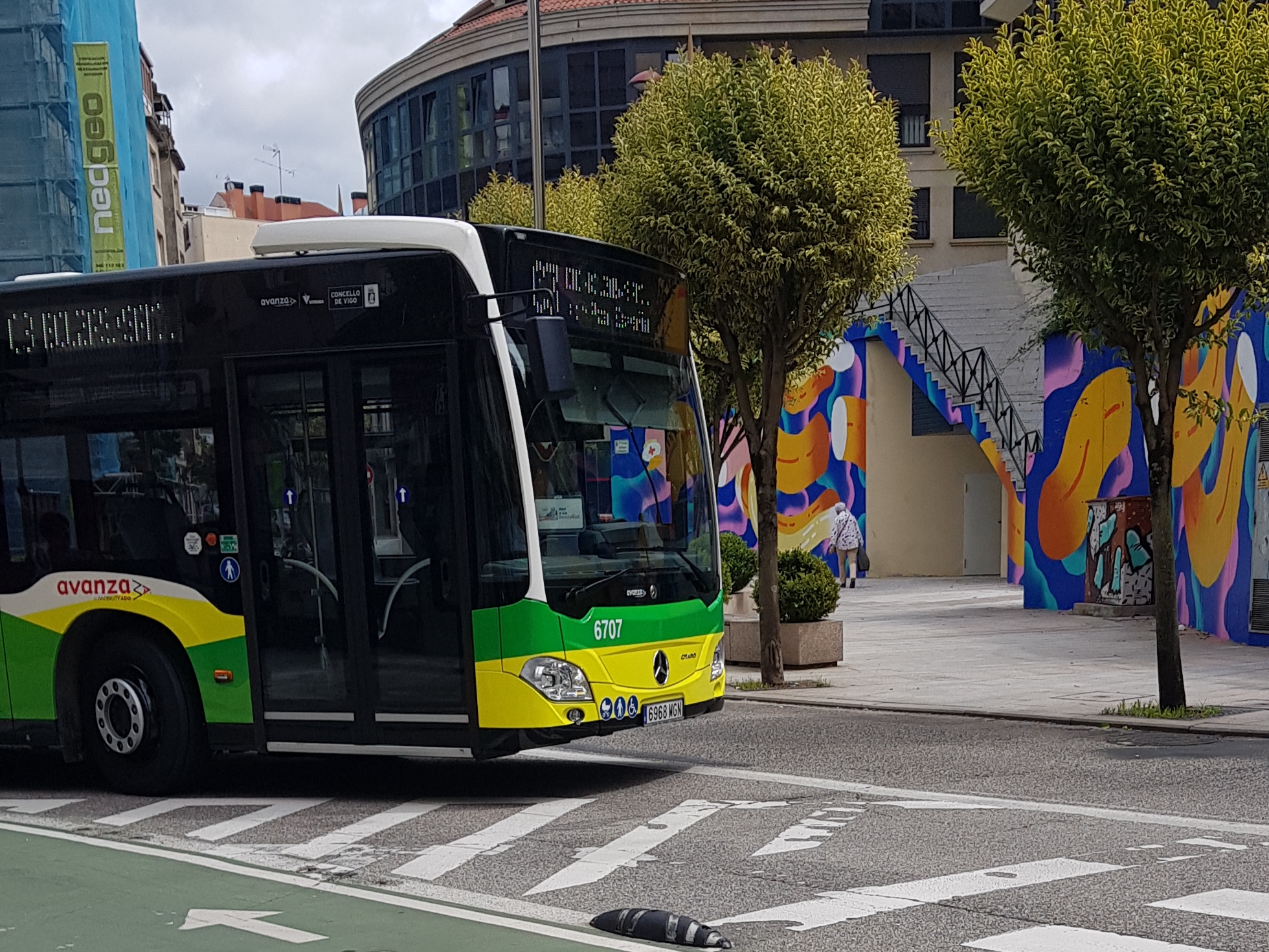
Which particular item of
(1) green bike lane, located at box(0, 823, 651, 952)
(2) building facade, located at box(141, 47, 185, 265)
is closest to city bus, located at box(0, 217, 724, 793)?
(1) green bike lane, located at box(0, 823, 651, 952)

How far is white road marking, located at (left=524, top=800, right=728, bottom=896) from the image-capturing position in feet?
24.1

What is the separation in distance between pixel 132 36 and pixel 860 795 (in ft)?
130

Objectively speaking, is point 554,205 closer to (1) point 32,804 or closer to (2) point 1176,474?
(2) point 1176,474

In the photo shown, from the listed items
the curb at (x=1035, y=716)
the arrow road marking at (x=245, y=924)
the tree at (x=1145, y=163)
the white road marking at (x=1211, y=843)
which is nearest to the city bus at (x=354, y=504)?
the arrow road marking at (x=245, y=924)

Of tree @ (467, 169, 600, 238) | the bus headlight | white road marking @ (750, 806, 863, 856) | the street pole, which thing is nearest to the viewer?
white road marking @ (750, 806, 863, 856)

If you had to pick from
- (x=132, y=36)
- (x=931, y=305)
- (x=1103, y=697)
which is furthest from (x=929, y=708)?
(x=132, y=36)

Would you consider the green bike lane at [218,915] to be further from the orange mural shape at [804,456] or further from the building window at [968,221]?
the building window at [968,221]

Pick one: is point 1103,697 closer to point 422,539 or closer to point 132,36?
point 422,539

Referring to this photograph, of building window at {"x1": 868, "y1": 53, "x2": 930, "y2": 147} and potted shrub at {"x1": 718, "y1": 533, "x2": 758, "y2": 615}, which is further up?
building window at {"x1": 868, "y1": 53, "x2": 930, "y2": 147}

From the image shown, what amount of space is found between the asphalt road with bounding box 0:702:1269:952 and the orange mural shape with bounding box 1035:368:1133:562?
41.0 ft

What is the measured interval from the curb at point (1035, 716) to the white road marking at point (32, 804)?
6.58 metres

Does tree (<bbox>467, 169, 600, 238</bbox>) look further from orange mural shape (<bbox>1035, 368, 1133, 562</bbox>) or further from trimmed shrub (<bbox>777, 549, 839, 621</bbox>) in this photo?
orange mural shape (<bbox>1035, 368, 1133, 562</bbox>)

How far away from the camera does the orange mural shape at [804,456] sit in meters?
38.0

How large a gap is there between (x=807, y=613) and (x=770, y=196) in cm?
471
